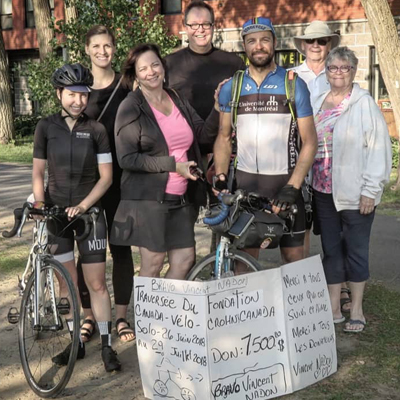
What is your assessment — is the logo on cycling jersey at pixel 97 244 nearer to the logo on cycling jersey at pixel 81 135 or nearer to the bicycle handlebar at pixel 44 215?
the bicycle handlebar at pixel 44 215

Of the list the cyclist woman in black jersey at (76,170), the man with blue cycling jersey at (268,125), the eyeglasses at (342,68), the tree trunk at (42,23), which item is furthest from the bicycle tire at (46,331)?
the tree trunk at (42,23)

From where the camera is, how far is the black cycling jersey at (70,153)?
4.48 metres

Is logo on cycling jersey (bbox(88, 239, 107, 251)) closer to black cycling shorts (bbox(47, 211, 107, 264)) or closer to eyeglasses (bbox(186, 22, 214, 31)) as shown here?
black cycling shorts (bbox(47, 211, 107, 264))

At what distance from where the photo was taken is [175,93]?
Result: 476cm

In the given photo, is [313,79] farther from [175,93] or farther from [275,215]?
[275,215]

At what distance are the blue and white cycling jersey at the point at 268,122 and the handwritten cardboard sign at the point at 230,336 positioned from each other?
68 cm

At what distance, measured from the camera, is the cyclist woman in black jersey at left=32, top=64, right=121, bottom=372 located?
4.46 meters

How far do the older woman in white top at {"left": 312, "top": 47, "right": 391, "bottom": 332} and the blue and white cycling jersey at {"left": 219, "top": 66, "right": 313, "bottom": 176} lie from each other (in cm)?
62

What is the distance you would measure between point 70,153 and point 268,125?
125 centimetres

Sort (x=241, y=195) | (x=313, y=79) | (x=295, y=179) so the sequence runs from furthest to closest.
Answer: (x=313, y=79) < (x=295, y=179) < (x=241, y=195)

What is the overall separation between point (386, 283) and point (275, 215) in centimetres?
258

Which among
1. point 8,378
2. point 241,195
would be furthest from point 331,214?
point 8,378

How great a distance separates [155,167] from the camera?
4.41 m

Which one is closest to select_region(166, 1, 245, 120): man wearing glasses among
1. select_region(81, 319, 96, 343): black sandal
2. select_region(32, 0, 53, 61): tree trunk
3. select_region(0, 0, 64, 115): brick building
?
select_region(81, 319, 96, 343): black sandal
